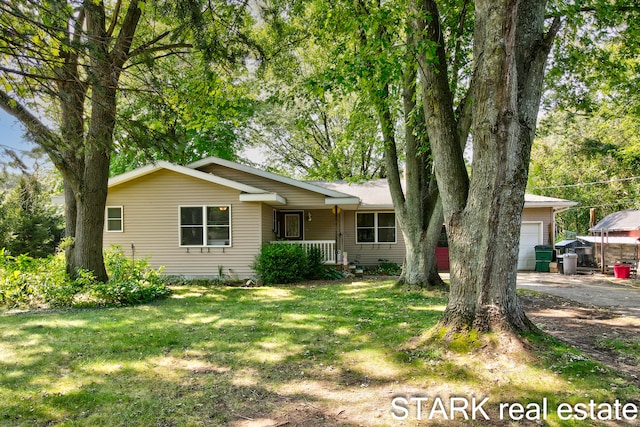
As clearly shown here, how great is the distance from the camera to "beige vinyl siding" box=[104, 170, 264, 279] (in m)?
13.1

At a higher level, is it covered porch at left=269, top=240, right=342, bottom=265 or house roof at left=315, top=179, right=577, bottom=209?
house roof at left=315, top=179, right=577, bottom=209

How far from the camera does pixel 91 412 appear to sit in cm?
328

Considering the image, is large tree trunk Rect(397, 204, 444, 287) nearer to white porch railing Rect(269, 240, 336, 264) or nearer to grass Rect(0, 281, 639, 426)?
grass Rect(0, 281, 639, 426)

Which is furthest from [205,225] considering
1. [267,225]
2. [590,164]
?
[590,164]

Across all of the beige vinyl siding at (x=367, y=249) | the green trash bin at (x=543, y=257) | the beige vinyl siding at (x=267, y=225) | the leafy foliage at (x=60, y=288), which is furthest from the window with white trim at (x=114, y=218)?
the green trash bin at (x=543, y=257)

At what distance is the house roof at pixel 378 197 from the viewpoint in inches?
637

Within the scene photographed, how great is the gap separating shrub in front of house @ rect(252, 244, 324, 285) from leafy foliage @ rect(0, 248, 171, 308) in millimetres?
3488

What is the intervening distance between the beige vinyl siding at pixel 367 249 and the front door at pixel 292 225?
204 centimetres

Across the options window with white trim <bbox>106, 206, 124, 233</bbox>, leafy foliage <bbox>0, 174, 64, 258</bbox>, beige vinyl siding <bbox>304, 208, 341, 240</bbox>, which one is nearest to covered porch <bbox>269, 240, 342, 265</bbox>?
beige vinyl siding <bbox>304, 208, 341, 240</bbox>

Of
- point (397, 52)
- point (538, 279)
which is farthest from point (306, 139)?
point (397, 52)

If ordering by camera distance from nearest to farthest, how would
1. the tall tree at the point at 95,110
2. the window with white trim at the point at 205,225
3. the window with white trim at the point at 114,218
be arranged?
the tall tree at the point at 95,110 → the window with white trim at the point at 205,225 → the window with white trim at the point at 114,218

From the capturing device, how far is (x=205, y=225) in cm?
1327

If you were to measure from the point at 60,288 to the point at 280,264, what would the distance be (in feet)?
19.4

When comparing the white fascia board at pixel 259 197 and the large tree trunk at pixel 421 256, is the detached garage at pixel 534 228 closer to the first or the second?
the large tree trunk at pixel 421 256
